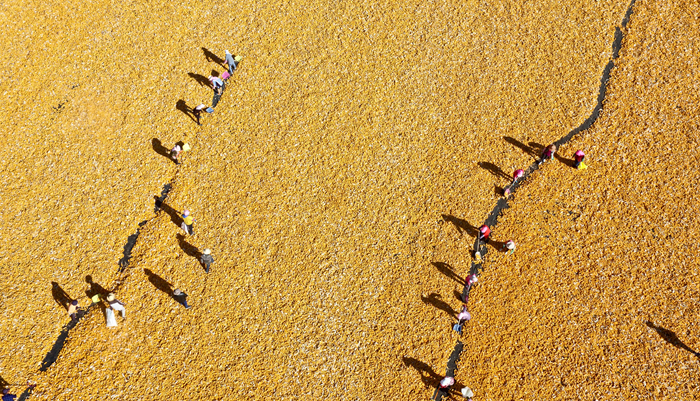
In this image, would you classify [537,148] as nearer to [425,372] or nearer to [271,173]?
[425,372]

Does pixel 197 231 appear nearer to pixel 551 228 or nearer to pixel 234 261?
pixel 234 261

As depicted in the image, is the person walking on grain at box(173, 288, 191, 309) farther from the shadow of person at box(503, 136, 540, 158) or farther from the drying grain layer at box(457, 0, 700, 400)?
the shadow of person at box(503, 136, 540, 158)

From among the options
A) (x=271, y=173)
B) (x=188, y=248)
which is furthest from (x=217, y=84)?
(x=188, y=248)

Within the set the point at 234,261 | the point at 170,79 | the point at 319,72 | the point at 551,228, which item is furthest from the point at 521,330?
the point at 170,79

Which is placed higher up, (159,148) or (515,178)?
(515,178)

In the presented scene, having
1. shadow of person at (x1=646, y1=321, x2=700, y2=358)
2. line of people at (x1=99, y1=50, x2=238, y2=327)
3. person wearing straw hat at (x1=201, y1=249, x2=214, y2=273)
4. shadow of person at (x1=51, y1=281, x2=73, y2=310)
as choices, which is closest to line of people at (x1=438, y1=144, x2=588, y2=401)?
shadow of person at (x1=646, y1=321, x2=700, y2=358)
